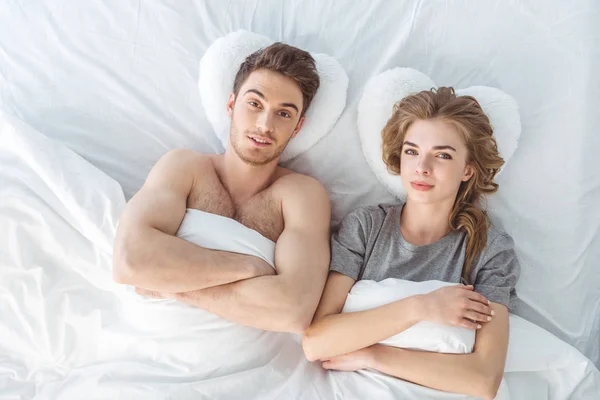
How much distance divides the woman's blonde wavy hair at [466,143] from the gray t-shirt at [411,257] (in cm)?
4

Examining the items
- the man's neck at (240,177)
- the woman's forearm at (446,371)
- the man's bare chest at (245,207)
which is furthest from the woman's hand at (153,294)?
the woman's forearm at (446,371)

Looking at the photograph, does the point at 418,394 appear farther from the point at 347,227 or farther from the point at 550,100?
the point at 550,100

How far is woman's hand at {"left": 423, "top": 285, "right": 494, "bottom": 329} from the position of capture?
1.71 meters

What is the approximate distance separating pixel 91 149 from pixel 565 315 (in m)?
1.82

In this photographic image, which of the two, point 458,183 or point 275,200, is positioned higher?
point 458,183

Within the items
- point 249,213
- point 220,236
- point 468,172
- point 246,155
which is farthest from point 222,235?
point 468,172

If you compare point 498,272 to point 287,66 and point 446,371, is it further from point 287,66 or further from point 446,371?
point 287,66

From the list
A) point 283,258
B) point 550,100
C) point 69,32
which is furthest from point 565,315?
point 69,32

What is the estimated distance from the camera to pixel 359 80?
7.38ft

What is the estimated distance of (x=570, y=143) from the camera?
7.08ft

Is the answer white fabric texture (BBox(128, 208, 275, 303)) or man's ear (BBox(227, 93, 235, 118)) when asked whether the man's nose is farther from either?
white fabric texture (BBox(128, 208, 275, 303))

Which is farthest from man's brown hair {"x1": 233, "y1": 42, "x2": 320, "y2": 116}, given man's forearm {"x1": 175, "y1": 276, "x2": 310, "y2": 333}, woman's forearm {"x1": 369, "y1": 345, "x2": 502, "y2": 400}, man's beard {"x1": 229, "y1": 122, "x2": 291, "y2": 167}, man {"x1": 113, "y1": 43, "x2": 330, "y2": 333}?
woman's forearm {"x1": 369, "y1": 345, "x2": 502, "y2": 400}

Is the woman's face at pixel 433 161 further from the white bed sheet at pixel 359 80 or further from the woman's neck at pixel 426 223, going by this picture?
the white bed sheet at pixel 359 80

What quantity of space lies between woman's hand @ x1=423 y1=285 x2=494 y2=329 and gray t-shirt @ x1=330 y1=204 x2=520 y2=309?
0.13 meters
